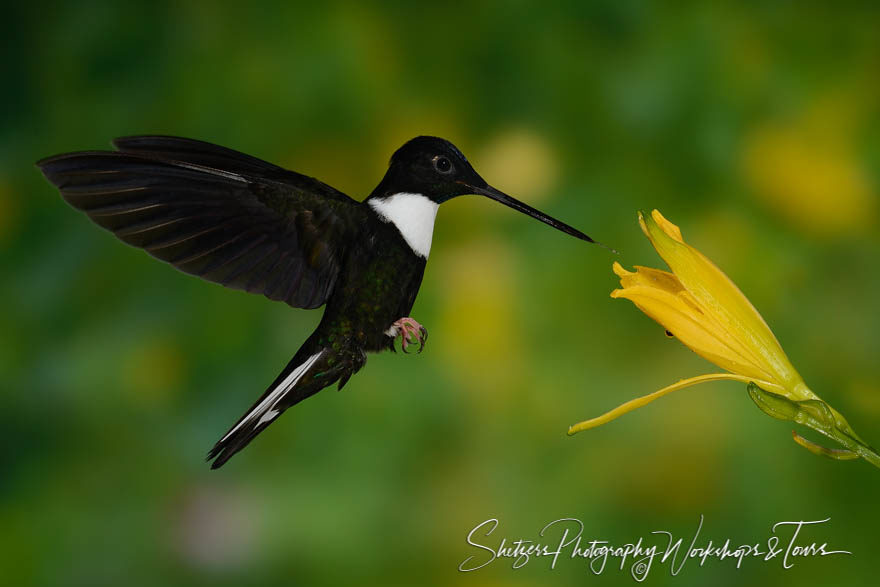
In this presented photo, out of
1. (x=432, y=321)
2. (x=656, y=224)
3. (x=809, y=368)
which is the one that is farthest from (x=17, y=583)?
(x=809, y=368)

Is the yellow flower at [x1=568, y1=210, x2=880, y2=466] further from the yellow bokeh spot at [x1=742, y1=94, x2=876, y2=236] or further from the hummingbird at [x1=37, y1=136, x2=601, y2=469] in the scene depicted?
the yellow bokeh spot at [x1=742, y1=94, x2=876, y2=236]

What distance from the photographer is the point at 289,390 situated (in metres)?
0.51

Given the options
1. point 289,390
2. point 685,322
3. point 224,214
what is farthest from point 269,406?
point 685,322

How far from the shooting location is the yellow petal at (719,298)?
48 centimetres

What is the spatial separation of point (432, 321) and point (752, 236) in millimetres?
388

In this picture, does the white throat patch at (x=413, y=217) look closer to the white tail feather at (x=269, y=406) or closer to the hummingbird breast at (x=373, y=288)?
the hummingbird breast at (x=373, y=288)

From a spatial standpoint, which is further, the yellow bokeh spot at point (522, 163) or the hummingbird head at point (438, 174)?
the yellow bokeh spot at point (522, 163)

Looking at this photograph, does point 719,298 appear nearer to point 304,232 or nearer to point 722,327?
point 722,327

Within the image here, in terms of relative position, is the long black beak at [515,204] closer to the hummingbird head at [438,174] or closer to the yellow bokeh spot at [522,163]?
the hummingbird head at [438,174]

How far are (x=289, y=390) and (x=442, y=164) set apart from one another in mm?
171

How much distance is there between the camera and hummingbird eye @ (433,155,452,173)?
530 millimetres

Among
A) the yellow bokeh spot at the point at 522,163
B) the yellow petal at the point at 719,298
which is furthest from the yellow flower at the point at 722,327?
the yellow bokeh spot at the point at 522,163

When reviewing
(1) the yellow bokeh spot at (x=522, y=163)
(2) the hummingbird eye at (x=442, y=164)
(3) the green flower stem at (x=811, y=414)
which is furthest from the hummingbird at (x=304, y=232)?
(1) the yellow bokeh spot at (x=522, y=163)

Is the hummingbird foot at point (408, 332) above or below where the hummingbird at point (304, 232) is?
below
